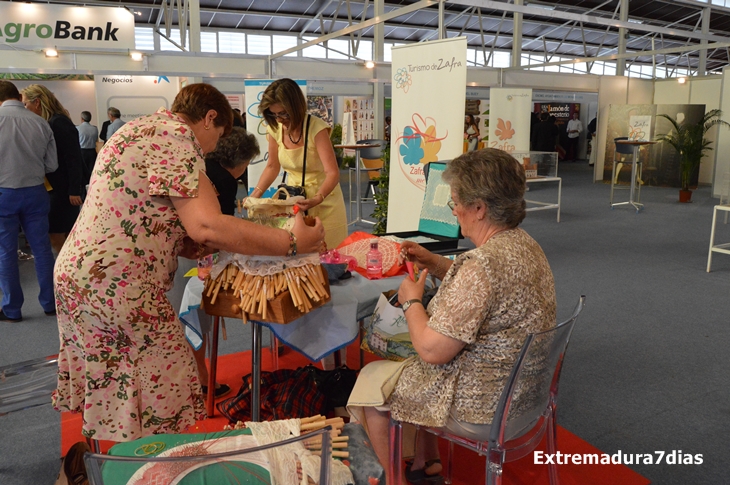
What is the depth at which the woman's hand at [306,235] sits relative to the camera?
5.71 ft

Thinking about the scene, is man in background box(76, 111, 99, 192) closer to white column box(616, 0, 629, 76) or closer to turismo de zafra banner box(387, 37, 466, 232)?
turismo de zafra banner box(387, 37, 466, 232)

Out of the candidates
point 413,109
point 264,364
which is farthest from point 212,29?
point 264,364

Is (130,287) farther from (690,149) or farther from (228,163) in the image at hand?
(690,149)

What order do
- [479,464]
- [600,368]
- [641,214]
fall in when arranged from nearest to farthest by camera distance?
[479,464] < [600,368] < [641,214]

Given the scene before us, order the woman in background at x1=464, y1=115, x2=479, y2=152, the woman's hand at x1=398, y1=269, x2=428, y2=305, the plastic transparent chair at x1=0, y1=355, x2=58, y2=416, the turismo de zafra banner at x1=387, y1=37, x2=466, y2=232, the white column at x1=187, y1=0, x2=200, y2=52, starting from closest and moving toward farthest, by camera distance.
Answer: the woman's hand at x1=398, y1=269, x2=428, y2=305
the plastic transparent chair at x1=0, y1=355, x2=58, y2=416
the turismo de zafra banner at x1=387, y1=37, x2=466, y2=232
the white column at x1=187, y1=0, x2=200, y2=52
the woman in background at x1=464, y1=115, x2=479, y2=152

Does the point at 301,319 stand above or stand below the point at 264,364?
above

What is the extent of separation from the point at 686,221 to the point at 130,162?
8.30 m

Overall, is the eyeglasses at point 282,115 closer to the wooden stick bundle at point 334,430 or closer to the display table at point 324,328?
the display table at point 324,328

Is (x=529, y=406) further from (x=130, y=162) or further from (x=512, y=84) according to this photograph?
(x=512, y=84)

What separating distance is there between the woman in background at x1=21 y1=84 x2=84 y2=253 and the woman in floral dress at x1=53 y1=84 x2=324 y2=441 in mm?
3236

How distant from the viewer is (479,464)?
2379 mm

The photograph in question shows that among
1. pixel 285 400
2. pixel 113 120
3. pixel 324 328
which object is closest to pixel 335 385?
pixel 285 400

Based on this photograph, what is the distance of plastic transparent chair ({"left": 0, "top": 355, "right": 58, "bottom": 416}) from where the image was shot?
2.16 meters

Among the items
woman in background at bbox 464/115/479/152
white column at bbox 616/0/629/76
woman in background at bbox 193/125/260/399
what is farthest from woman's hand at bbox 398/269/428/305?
white column at bbox 616/0/629/76
